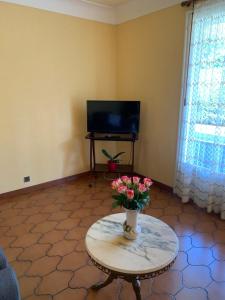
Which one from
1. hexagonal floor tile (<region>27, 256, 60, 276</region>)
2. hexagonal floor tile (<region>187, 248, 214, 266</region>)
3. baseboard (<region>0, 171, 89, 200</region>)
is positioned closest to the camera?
hexagonal floor tile (<region>27, 256, 60, 276</region>)

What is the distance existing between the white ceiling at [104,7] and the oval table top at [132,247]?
260cm

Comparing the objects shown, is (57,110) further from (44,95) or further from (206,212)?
(206,212)

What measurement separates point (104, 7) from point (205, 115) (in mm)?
2201

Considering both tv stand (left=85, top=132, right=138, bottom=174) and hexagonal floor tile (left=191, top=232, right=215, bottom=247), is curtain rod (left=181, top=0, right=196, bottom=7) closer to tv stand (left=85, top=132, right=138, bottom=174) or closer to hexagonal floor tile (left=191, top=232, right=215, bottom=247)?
tv stand (left=85, top=132, right=138, bottom=174)

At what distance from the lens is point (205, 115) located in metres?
2.61

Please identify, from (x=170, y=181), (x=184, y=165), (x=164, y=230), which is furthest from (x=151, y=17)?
(x=164, y=230)

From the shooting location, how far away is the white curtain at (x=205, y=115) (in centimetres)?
242

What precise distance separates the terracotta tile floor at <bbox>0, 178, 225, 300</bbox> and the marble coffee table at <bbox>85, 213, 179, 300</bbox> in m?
0.22

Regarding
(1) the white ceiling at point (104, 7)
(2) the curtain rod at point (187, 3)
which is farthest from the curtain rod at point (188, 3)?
(1) the white ceiling at point (104, 7)

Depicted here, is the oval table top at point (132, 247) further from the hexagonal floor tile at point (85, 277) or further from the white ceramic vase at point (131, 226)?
the hexagonal floor tile at point (85, 277)

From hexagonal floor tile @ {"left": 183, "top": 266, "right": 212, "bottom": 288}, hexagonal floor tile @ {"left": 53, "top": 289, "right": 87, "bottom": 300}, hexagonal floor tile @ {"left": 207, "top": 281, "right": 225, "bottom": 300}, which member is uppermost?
hexagonal floor tile @ {"left": 183, "top": 266, "right": 212, "bottom": 288}

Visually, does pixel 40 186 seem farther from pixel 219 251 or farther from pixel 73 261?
pixel 219 251

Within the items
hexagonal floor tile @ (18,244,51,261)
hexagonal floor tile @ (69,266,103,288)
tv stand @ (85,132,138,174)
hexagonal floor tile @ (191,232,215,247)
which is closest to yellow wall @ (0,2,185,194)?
tv stand @ (85,132,138,174)

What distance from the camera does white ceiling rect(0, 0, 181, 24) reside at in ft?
9.75
